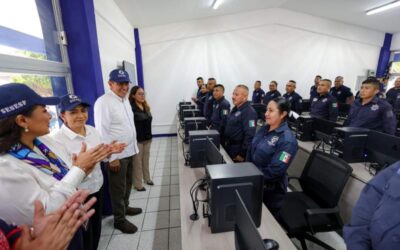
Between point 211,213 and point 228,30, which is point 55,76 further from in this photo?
point 228,30

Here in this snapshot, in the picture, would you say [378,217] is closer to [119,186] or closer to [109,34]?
[119,186]

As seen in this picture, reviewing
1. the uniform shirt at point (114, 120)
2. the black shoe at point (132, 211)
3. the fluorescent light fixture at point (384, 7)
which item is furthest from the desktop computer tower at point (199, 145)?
the fluorescent light fixture at point (384, 7)

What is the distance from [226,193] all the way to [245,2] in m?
5.41

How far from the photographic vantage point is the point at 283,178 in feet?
5.93

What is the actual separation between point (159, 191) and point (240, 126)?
5.35 feet

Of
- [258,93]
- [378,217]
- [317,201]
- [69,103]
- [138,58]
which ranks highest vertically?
[138,58]

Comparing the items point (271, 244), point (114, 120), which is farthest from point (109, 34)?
point (271, 244)

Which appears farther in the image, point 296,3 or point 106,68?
point 296,3

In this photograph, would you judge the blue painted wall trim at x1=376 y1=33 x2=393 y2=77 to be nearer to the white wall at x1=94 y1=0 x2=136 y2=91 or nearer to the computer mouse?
the white wall at x1=94 y1=0 x2=136 y2=91

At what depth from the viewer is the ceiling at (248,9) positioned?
13.3 feet

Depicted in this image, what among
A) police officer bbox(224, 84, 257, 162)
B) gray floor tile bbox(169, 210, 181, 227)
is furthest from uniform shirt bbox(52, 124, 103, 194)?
police officer bbox(224, 84, 257, 162)

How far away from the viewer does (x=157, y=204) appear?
109 inches

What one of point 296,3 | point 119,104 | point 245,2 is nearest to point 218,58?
point 245,2

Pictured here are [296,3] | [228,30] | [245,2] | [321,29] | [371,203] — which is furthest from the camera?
[321,29]
